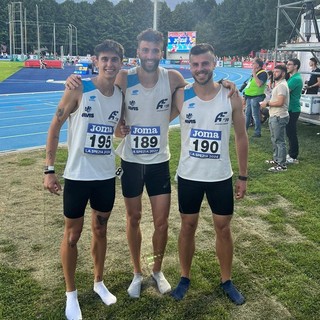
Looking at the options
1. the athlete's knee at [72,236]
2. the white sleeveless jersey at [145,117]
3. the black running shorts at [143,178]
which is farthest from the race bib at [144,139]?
the athlete's knee at [72,236]

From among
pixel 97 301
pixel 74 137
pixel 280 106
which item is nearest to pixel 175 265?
pixel 97 301

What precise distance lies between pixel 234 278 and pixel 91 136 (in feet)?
6.28

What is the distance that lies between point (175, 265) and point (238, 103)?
181 cm

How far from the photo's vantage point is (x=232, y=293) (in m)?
3.43

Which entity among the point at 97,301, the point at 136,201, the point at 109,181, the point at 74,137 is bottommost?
the point at 97,301

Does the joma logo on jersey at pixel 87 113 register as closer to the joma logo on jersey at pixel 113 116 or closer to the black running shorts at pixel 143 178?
the joma logo on jersey at pixel 113 116

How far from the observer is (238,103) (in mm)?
3264

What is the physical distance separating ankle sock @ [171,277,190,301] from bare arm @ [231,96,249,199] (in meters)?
0.91

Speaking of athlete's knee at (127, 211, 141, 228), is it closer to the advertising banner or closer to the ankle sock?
the ankle sock

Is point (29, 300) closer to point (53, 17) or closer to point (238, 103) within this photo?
point (238, 103)

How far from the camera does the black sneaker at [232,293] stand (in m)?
3.37

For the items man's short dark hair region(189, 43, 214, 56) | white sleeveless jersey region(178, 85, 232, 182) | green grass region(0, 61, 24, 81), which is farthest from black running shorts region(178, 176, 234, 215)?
green grass region(0, 61, 24, 81)

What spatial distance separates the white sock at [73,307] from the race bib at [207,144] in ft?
5.08

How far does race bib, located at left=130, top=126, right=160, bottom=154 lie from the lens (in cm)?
341
